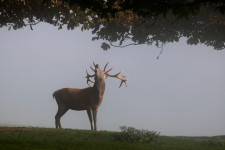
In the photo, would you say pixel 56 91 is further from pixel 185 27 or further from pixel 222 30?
pixel 222 30

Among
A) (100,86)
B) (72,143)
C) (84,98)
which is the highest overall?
A: (100,86)

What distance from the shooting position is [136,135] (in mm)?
12664

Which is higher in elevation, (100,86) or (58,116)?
(100,86)

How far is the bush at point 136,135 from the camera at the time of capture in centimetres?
1239

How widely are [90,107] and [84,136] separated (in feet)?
15.4

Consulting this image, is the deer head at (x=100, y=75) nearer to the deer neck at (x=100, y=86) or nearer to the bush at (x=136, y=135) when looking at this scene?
the deer neck at (x=100, y=86)

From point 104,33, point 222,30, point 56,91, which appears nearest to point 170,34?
point 222,30

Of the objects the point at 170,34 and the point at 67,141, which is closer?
the point at 67,141

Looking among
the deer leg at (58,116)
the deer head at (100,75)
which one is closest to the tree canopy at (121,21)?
the deer head at (100,75)

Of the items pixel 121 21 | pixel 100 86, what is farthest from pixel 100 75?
pixel 121 21

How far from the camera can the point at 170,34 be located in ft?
62.2

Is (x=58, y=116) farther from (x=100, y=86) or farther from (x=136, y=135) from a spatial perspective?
(x=136, y=135)

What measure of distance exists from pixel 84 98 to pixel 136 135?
5.89 m

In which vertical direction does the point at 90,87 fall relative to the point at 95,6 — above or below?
below
